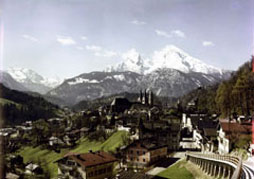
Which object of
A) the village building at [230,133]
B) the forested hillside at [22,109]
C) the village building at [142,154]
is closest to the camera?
the village building at [230,133]

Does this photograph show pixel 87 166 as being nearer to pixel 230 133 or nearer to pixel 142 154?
pixel 142 154

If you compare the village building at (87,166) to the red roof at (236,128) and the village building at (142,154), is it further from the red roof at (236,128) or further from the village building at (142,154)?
the red roof at (236,128)

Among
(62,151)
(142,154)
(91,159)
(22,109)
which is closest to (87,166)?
(91,159)

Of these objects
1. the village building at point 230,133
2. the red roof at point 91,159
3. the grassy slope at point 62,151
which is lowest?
the grassy slope at point 62,151

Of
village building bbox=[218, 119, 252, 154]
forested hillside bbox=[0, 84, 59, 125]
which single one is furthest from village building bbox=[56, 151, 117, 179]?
forested hillside bbox=[0, 84, 59, 125]

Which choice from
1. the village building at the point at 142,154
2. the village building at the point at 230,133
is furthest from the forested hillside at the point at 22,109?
the village building at the point at 230,133

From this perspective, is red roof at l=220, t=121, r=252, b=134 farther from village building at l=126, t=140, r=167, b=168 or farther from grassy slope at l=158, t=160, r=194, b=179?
village building at l=126, t=140, r=167, b=168
